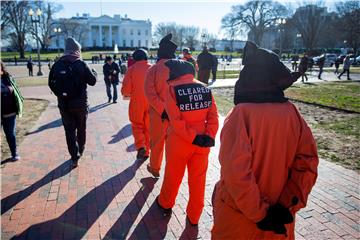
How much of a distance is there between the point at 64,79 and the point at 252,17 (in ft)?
226

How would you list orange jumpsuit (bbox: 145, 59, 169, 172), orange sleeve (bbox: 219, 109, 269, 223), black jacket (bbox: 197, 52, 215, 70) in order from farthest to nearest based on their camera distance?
black jacket (bbox: 197, 52, 215, 70), orange jumpsuit (bbox: 145, 59, 169, 172), orange sleeve (bbox: 219, 109, 269, 223)

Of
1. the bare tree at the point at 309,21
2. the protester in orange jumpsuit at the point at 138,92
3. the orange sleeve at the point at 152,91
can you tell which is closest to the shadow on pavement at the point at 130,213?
the protester in orange jumpsuit at the point at 138,92

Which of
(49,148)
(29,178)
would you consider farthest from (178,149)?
(49,148)

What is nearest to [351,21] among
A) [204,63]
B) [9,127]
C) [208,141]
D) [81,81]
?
[204,63]

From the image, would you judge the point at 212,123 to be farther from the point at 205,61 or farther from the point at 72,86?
the point at 205,61

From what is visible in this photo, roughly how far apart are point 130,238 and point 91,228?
519 mm

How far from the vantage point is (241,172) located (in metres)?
1.86

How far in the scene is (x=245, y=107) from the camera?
192 cm

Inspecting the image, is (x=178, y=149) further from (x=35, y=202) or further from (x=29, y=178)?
(x=29, y=178)

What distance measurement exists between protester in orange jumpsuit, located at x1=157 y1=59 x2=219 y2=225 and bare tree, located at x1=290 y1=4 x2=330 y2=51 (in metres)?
53.7

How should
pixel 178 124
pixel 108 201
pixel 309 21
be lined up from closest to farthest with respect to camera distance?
1. pixel 178 124
2. pixel 108 201
3. pixel 309 21

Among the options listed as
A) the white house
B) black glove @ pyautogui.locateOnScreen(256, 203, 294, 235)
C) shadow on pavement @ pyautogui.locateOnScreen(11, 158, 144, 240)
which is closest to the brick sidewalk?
shadow on pavement @ pyautogui.locateOnScreen(11, 158, 144, 240)

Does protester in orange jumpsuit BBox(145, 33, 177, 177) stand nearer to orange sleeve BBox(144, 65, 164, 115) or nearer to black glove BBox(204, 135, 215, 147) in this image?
orange sleeve BBox(144, 65, 164, 115)

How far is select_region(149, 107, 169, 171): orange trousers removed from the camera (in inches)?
161
